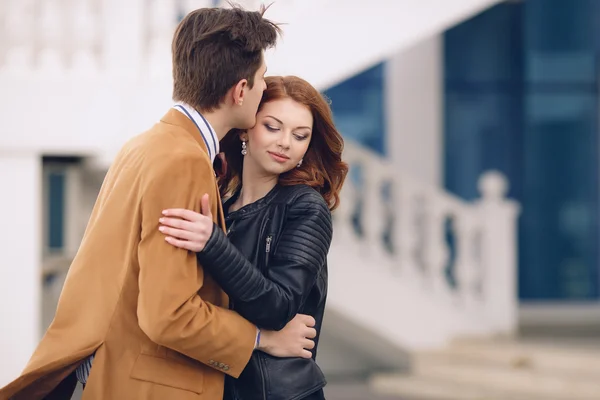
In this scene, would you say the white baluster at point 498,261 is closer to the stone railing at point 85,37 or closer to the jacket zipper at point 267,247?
the stone railing at point 85,37

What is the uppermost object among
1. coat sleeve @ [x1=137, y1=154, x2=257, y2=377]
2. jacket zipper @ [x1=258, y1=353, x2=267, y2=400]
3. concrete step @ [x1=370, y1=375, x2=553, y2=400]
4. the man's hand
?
coat sleeve @ [x1=137, y1=154, x2=257, y2=377]

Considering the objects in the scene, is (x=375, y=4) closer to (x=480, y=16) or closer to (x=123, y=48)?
(x=123, y=48)

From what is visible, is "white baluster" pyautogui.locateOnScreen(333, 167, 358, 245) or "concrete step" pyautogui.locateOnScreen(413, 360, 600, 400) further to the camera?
"white baluster" pyautogui.locateOnScreen(333, 167, 358, 245)

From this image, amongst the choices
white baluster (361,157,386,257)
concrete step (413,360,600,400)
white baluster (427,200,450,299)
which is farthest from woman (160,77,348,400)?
white baluster (427,200,450,299)

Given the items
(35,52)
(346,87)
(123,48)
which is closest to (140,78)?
(123,48)

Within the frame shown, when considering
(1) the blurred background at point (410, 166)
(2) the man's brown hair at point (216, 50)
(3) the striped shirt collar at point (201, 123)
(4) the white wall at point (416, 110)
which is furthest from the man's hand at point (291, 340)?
(4) the white wall at point (416, 110)

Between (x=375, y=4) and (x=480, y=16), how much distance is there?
3969 mm

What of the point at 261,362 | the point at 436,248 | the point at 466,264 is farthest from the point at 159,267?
the point at 466,264

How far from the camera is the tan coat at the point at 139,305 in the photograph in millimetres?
2355

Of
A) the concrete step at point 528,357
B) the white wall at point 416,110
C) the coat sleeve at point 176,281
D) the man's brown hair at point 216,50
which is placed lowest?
the concrete step at point 528,357

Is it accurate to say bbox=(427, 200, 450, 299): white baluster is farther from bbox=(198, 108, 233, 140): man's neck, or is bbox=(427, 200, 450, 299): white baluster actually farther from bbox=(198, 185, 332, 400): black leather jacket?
bbox=(198, 108, 233, 140): man's neck

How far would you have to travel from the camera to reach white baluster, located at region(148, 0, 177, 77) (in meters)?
5.93

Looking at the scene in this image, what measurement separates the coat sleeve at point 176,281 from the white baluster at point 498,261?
16.9ft

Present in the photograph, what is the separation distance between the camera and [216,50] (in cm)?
242
